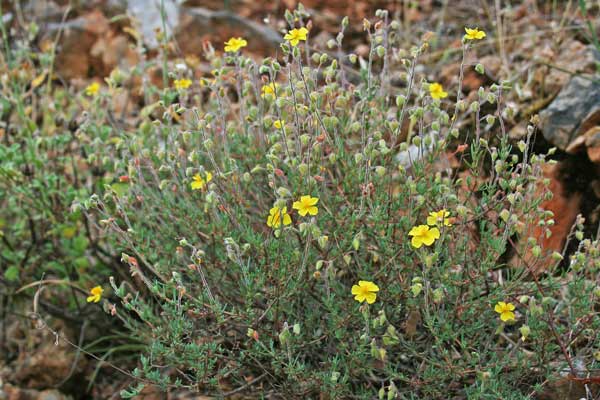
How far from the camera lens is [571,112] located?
315 centimetres

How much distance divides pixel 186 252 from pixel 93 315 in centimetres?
62

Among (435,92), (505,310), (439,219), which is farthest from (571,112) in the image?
(439,219)

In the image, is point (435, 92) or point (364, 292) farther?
point (435, 92)

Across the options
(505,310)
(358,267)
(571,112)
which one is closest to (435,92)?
(358,267)

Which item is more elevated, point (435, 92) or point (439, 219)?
point (435, 92)

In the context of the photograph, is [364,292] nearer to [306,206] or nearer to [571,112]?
[306,206]

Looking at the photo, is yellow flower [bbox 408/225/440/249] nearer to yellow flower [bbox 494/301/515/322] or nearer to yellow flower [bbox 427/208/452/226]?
yellow flower [bbox 427/208/452/226]

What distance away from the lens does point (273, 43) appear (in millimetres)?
4754

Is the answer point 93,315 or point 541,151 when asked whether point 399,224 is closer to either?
point 541,151

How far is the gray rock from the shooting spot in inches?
121

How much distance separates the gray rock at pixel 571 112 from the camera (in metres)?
3.08

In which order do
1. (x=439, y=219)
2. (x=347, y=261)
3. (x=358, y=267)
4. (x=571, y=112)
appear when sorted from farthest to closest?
(x=571, y=112) → (x=358, y=267) → (x=347, y=261) → (x=439, y=219)

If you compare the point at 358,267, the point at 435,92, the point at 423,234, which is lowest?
the point at 358,267

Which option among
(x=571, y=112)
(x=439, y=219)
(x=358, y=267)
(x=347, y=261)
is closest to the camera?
(x=439, y=219)
